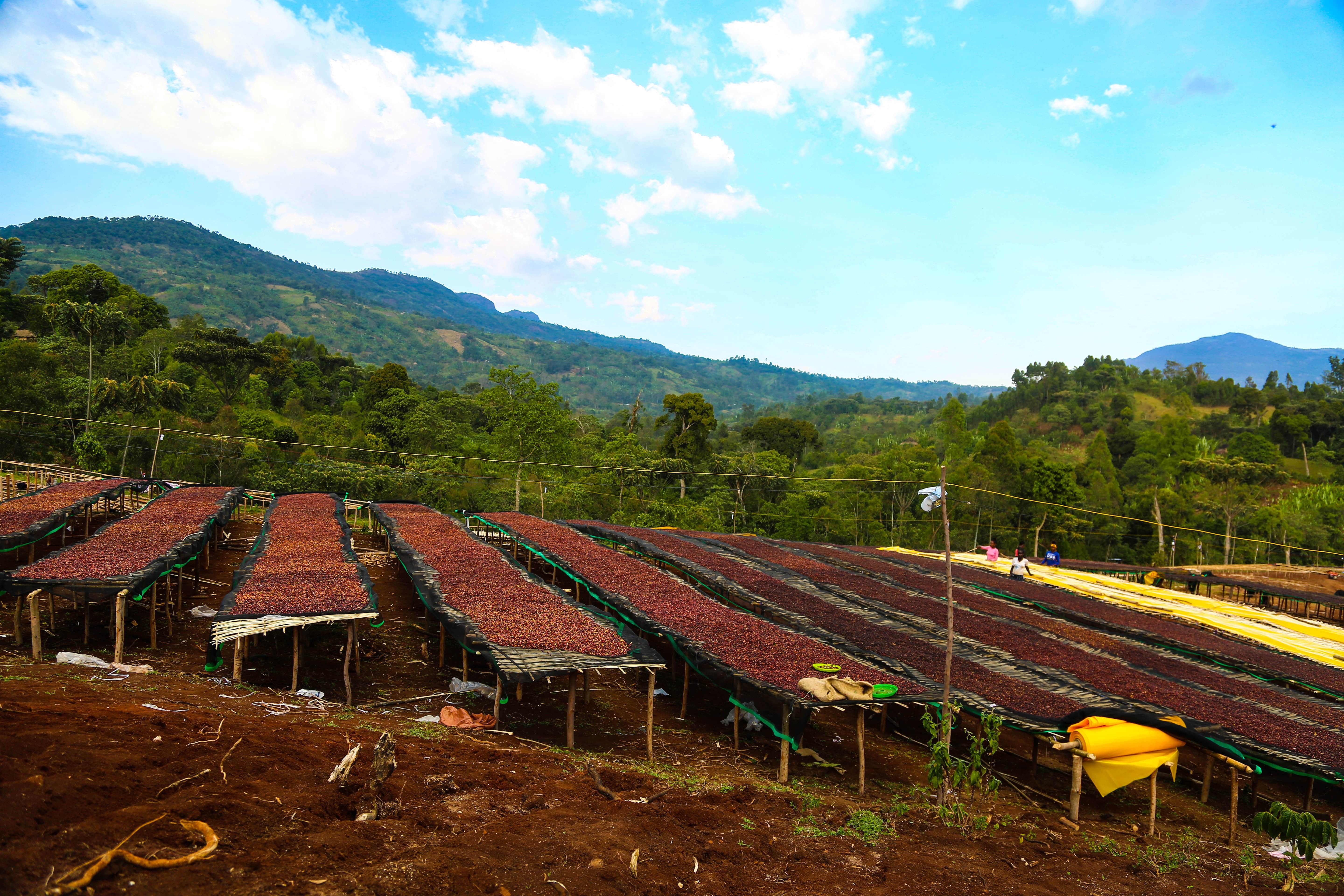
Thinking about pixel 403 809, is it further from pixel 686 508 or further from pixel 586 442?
pixel 586 442

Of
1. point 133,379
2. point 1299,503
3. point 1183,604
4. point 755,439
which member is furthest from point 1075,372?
point 133,379

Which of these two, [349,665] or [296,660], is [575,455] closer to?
[349,665]

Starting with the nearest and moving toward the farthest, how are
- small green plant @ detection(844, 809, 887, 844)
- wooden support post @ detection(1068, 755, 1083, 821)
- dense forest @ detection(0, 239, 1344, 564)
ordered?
small green plant @ detection(844, 809, 887, 844) < wooden support post @ detection(1068, 755, 1083, 821) < dense forest @ detection(0, 239, 1344, 564)

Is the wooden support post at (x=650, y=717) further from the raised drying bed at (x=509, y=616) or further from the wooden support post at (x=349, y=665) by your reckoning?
the wooden support post at (x=349, y=665)

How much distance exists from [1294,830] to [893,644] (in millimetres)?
5578

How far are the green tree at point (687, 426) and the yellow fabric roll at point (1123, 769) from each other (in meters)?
35.4

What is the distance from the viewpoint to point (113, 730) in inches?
228

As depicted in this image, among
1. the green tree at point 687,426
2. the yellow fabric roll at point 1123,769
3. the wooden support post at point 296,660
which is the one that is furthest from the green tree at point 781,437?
the wooden support post at point 296,660

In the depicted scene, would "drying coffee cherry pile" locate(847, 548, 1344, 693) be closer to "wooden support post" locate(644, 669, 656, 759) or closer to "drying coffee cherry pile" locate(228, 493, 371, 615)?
"wooden support post" locate(644, 669, 656, 759)

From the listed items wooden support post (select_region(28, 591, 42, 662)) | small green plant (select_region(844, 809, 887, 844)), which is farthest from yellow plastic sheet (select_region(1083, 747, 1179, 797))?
wooden support post (select_region(28, 591, 42, 662))

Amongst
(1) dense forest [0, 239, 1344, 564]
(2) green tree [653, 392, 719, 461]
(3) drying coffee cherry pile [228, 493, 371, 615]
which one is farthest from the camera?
(2) green tree [653, 392, 719, 461]

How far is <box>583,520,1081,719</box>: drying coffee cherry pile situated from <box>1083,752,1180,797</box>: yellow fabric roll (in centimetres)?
68

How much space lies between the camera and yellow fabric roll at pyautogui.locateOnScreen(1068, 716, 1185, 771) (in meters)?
7.91

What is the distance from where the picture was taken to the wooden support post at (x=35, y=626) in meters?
8.96
